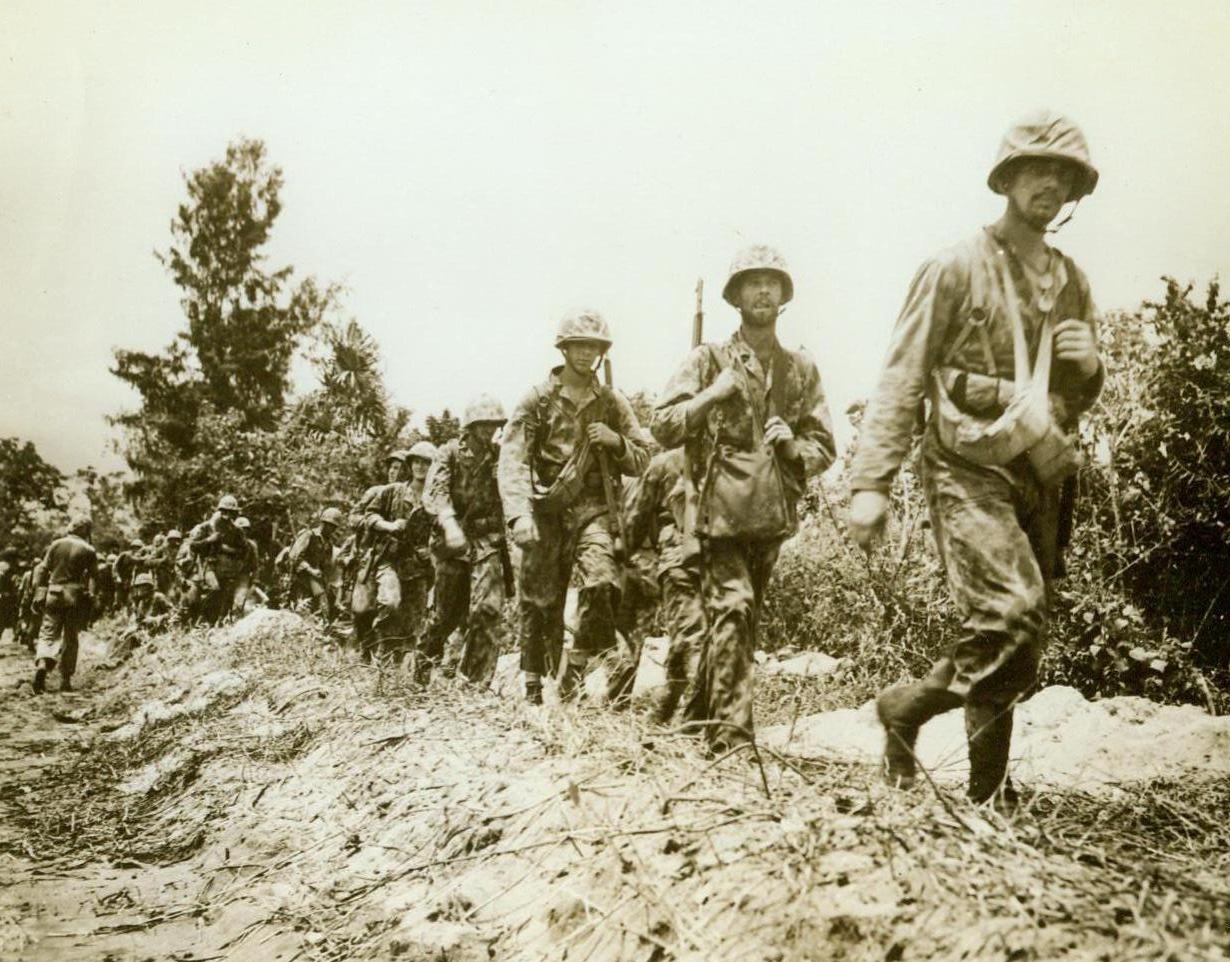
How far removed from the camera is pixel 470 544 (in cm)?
761

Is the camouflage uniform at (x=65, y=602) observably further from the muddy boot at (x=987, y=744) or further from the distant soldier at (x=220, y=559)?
the muddy boot at (x=987, y=744)

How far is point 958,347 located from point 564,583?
3.48 meters

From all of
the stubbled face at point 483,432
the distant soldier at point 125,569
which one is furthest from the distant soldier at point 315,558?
the stubbled face at point 483,432

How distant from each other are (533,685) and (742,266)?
2.84 metres

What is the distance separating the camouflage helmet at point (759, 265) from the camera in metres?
4.71

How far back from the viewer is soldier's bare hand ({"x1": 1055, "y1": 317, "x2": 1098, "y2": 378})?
3.21m

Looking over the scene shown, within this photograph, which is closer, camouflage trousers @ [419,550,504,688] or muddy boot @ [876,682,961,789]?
muddy boot @ [876,682,961,789]

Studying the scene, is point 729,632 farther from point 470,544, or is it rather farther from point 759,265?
point 470,544

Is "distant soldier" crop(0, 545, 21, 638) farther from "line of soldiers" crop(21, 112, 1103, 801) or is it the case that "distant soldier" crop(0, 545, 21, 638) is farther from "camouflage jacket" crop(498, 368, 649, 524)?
"camouflage jacket" crop(498, 368, 649, 524)

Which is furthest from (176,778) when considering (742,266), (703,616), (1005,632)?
(1005,632)

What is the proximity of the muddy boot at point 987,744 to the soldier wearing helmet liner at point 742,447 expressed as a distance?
3.98 feet

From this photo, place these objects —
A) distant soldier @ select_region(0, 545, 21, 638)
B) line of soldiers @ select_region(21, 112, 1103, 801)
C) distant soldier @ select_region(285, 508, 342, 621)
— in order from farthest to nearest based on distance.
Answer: distant soldier @ select_region(0, 545, 21, 638), distant soldier @ select_region(285, 508, 342, 621), line of soldiers @ select_region(21, 112, 1103, 801)

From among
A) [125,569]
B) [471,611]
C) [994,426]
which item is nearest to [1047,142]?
[994,426]

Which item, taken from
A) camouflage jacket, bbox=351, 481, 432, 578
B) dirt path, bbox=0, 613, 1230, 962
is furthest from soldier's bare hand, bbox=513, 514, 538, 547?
camouflage jacket, bbox=351, 481, 432, 578
